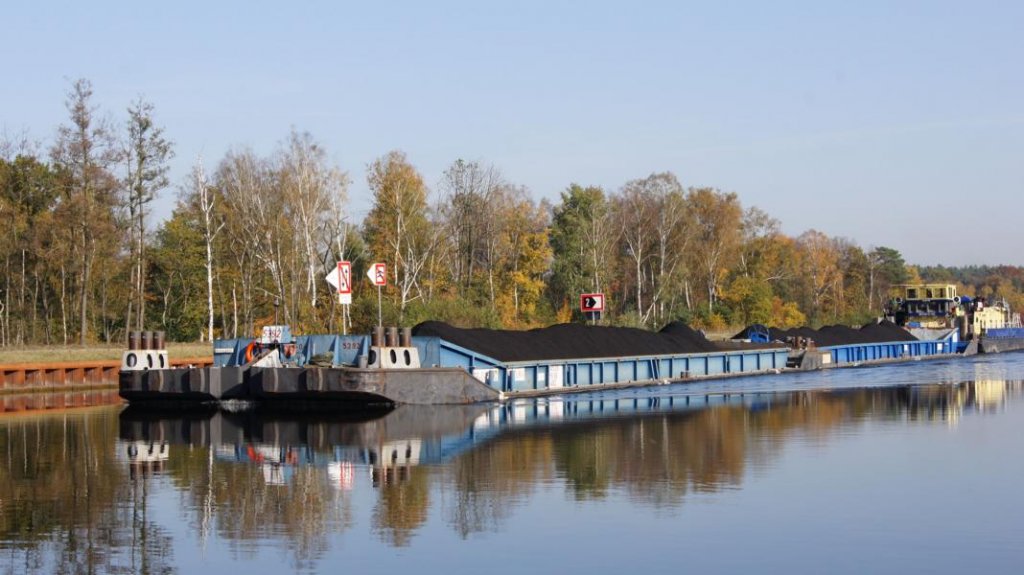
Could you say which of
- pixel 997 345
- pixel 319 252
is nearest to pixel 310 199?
pixel 319 252

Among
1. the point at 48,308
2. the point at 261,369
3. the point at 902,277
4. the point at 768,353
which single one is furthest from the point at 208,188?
the point at 902,277

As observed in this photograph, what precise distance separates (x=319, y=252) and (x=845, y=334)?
1143 inches

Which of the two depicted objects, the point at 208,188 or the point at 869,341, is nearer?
the point at 869,341

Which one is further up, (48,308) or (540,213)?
(540,213)

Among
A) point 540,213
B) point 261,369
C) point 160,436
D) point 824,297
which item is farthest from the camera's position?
point 824,297

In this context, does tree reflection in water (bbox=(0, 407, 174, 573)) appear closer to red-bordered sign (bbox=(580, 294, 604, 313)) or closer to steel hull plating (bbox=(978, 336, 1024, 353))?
red-bordered sign (bbox=(580, 294, 604, 313))

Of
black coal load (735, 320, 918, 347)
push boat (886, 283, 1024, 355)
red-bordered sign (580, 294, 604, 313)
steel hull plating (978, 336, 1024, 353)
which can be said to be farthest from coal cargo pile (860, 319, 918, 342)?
red-bordered sign (580, 294, 604, 313)

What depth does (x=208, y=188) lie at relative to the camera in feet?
242

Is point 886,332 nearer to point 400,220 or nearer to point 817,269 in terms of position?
point 400,220

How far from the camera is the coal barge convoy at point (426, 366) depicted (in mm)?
33719

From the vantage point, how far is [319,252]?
72500mm

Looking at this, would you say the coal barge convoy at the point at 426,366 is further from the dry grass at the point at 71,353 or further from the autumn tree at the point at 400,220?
the autumn tree at the point at 400,220

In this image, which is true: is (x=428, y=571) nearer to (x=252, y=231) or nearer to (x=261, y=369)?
(x=261, y=369)

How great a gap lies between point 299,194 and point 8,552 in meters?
55.2
